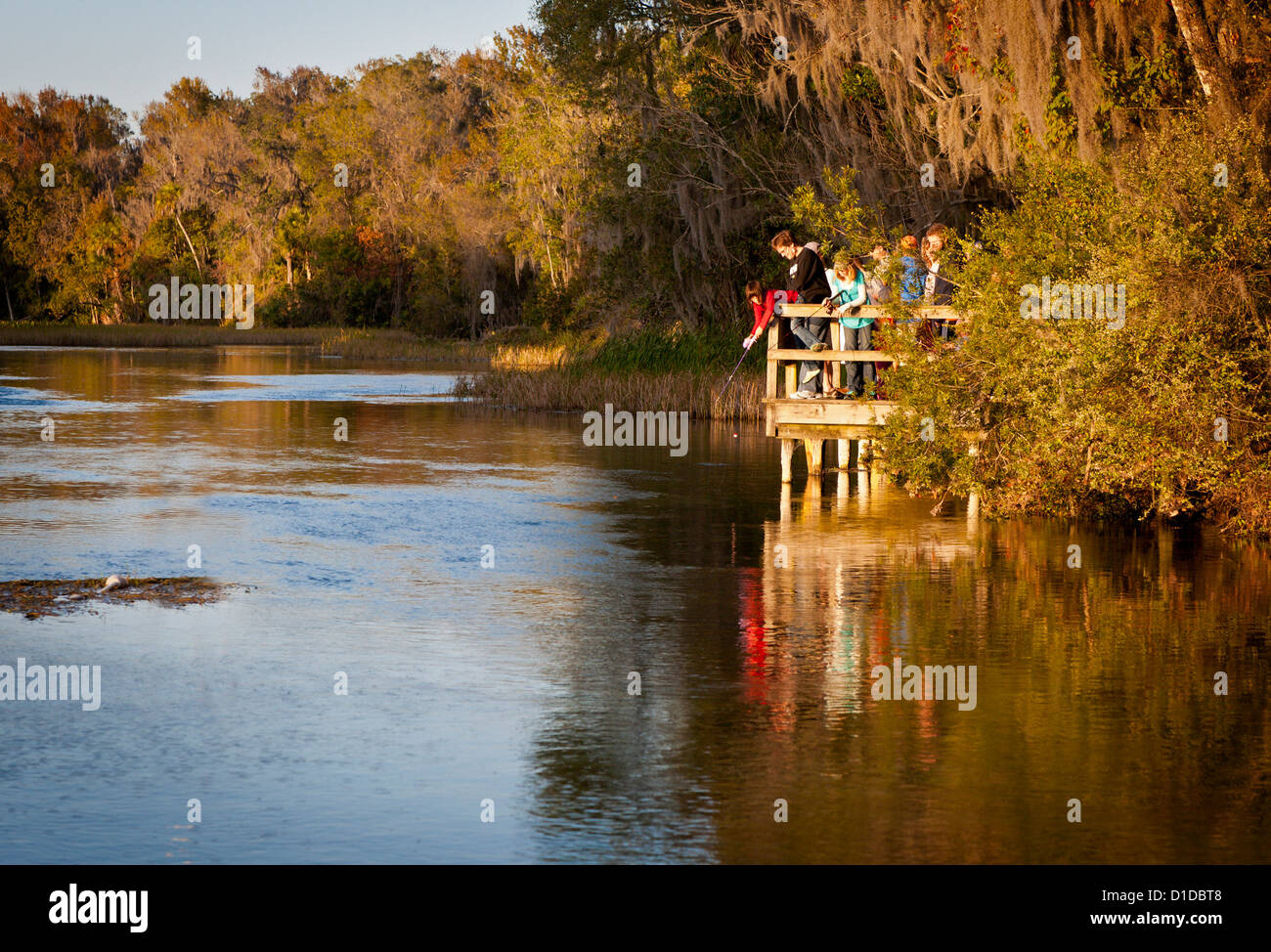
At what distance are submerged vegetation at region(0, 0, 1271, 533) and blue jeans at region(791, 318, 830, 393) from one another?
1.02m

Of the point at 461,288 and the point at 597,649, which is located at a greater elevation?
the point at 461,288

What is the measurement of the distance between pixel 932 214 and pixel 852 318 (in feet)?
34.0

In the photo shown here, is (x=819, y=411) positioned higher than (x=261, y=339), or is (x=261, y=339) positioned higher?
(x=261, y=339)

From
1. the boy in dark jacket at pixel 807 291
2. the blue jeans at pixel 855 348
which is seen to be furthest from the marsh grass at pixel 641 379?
the blue jeans at pixel 855 348

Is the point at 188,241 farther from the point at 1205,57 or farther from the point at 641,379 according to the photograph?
the point at 1205,57

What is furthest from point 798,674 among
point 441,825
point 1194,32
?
point 1194,32

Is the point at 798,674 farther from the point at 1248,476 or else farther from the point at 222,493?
the point at 222,493

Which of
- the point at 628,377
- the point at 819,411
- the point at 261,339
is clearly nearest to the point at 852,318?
the point at 819,411

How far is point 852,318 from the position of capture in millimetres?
19688

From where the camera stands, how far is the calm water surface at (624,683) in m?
6.88

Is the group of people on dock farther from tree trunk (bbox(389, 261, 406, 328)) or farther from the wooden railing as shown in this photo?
tree trunk (bbox(389, 261, 406, 328))

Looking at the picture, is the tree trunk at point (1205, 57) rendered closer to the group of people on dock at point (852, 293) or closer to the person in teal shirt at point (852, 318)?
the group of people on dock at point (852, 293)
